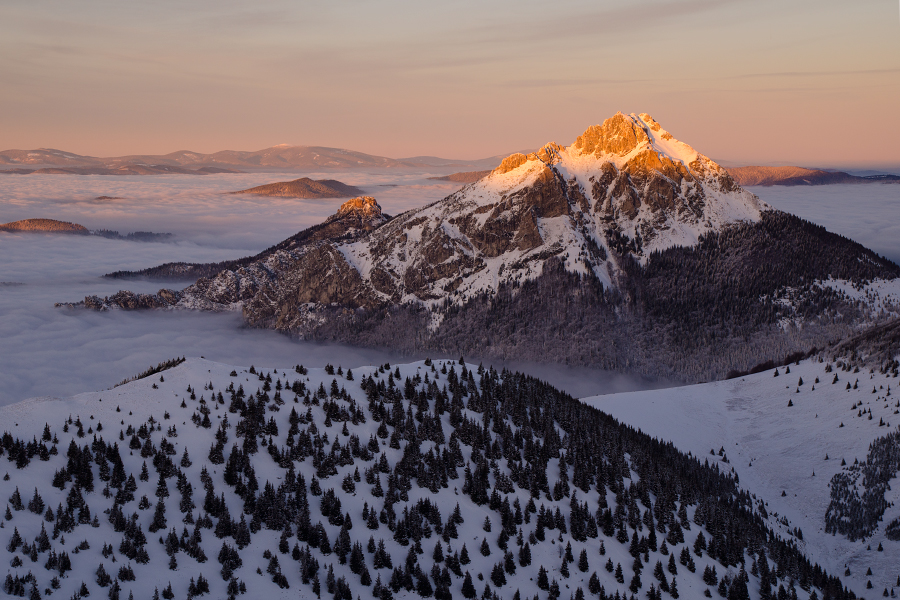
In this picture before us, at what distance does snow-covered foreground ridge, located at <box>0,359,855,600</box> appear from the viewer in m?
74.9

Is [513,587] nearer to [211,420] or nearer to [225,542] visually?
[225,542]

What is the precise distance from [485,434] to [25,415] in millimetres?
70554

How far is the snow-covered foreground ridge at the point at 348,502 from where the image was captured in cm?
7488

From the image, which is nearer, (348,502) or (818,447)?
(348,502)

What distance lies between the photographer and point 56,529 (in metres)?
71.9

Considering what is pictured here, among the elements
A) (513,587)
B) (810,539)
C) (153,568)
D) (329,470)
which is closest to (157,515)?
(153,568)

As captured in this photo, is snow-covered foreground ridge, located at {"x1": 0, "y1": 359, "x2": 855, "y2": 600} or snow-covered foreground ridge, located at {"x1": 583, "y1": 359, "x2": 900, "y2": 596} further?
snow-covered foreground ridge, located at {"x1": 583, "y1": 359, "x2": 900, "y2": 596}

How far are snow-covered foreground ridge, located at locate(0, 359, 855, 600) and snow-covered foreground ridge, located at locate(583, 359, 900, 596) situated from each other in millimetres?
9154

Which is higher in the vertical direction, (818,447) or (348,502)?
(348,502)

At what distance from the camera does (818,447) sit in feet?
501

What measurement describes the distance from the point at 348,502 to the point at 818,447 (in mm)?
117821

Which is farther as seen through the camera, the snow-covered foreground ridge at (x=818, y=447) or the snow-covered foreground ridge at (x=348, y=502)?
the snow-covered foreground ridge at (x=818, y=447)

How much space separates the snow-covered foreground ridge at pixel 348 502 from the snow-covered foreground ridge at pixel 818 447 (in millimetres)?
9154

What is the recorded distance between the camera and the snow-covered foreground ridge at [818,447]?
392 feet
